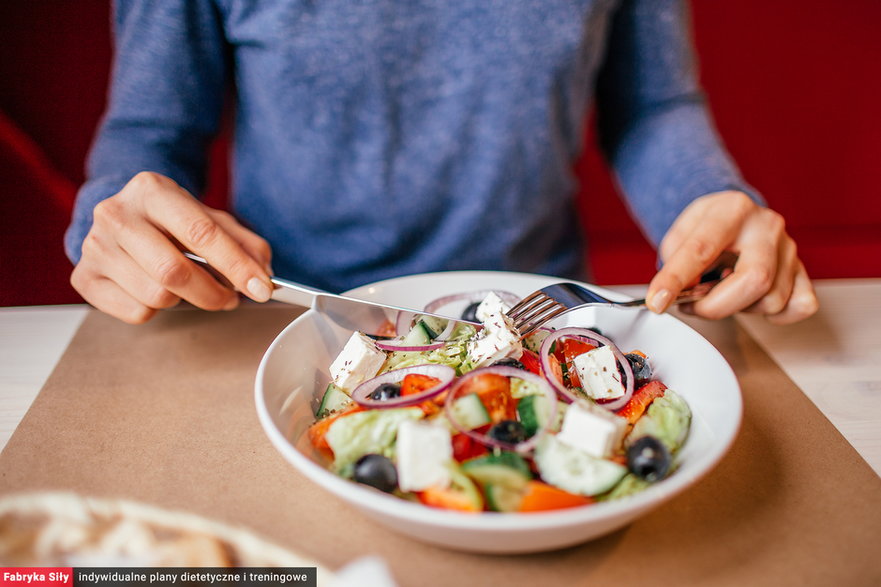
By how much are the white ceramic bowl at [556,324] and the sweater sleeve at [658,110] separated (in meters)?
0.49

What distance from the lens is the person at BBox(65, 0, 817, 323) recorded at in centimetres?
105

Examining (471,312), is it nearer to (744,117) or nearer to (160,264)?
(160,264)

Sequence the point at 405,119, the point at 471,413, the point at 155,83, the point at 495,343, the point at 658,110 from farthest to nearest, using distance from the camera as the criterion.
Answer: the point at 658,110, the point at 405,119, the point at 155,83, the point at 495,343, the point at 471,413

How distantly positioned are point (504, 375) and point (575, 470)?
18cm

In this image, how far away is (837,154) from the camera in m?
2.67

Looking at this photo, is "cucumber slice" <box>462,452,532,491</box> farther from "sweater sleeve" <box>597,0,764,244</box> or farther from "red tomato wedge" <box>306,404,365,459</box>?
"sweater sleeve" <box>597,0,764,244</box>

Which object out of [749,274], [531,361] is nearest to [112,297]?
[531,361]

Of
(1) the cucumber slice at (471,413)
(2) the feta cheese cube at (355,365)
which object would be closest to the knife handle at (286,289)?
(2) the feta cheese cube at (355,365)

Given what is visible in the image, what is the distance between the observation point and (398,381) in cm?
90

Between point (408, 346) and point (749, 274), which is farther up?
point (749, 274)

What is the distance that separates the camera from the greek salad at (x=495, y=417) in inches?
26.9

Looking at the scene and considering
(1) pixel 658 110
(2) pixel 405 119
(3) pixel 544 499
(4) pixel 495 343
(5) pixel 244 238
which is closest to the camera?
(3) pixel 544 499

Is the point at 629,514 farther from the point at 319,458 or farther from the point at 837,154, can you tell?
the point at 837,154

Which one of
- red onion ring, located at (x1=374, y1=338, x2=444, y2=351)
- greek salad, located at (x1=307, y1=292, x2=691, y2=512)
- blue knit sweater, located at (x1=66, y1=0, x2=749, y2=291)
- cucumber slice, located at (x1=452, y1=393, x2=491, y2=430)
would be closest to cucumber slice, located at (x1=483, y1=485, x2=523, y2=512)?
greek salad, located at (x1=307, y1=292, x2=691, y2=512)
